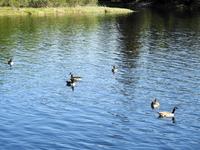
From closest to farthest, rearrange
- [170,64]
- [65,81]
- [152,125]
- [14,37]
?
[152,125] → [65,81] → [170,64] → [14,37]

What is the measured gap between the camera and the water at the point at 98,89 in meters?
48.7

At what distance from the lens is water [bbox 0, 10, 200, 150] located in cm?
4869

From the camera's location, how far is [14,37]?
395 ft

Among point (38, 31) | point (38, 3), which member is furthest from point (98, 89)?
point (38, 3)

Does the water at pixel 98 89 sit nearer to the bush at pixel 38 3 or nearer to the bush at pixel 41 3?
the bush at pixel 41 3

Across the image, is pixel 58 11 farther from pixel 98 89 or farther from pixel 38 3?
pixel 98 89

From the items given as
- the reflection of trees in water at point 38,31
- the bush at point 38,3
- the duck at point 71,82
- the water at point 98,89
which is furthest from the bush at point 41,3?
the duck at point 71,82

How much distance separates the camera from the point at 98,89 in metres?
69.0

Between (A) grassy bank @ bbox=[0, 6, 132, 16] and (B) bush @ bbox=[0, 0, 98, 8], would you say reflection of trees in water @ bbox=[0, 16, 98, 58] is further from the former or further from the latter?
(B) bush @ bbox=[0, 0, 98, 8]

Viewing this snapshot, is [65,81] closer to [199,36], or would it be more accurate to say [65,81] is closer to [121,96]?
[121,96]

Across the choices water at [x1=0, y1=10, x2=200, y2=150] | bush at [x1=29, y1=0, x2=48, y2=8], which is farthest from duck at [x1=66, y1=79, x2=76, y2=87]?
bush at [x1=29, y1=0, x2=48, y2=8]

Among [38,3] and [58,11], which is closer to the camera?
[58,11]

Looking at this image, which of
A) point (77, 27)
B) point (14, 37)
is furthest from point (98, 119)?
point (77, 27)

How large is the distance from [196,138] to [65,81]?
2987cm
